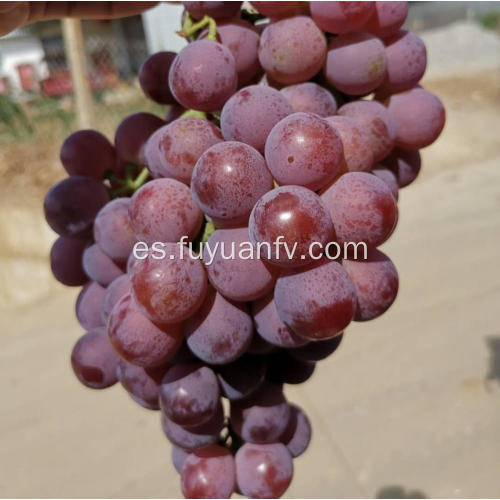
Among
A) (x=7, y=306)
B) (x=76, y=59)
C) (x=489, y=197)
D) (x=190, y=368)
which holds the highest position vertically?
(x=190, y=368)

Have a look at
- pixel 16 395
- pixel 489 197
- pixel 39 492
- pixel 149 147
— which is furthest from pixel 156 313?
pixel 489 197

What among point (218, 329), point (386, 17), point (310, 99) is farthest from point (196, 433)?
point (386, 17)

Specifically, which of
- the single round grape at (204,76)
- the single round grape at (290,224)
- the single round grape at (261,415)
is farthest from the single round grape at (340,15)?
the single round grape at (261,415)

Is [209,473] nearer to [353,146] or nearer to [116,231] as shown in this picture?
[116,231]

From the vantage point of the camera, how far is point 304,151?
45cm

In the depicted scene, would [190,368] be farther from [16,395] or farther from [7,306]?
[7,306]

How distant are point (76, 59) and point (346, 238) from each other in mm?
3261

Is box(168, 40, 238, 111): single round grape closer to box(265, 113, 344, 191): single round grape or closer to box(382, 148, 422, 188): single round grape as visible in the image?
box(265, 113, 344, 191): single round grape

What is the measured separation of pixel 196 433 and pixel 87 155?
0.38m

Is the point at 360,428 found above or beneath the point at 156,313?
beneath

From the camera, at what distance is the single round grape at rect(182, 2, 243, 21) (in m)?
0.57

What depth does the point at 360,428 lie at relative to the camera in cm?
162

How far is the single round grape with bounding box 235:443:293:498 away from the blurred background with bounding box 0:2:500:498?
0.83 meters

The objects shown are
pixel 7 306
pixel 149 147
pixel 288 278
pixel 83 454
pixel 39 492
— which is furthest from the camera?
pixel 7 306
